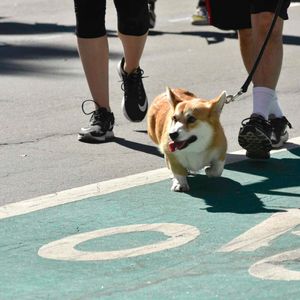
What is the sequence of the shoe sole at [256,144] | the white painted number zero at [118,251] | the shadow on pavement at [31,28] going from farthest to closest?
the shadow on pavement at [31,28], the shoe sole at [256,144], the white painted number zero at [118,251]

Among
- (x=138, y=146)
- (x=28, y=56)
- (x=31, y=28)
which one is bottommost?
(x=31, y=28)

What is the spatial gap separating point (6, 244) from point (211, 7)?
250 cm

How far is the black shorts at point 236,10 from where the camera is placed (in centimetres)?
677

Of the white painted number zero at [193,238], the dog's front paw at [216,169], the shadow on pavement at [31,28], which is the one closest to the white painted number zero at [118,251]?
the white painted number zero at [193,238]

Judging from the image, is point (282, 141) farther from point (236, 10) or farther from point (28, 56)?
point (28, 56)

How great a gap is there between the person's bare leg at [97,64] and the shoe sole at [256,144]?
1.25 m

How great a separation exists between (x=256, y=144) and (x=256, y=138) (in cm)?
4

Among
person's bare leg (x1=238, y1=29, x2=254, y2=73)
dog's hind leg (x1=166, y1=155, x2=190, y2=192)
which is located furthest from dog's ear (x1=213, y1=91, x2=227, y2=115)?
person's bare leg (x1=238, y1=29, x2=254, y2=73)

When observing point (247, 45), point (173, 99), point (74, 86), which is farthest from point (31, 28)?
point (173, 99)

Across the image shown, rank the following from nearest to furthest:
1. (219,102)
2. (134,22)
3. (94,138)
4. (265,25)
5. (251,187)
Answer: (219,102)
(251,187)
(265,25)
(94,138)
(134,22)

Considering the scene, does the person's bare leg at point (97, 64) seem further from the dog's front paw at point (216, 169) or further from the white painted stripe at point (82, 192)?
the dog's front paw at point (216, 169)

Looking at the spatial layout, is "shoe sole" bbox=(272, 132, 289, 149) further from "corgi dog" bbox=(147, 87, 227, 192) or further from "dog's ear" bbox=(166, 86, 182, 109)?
"dog's ear" bbox=(166, 86, 182, 109)

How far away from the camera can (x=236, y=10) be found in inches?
270

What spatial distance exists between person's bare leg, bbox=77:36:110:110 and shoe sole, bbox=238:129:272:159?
4.10 ft
